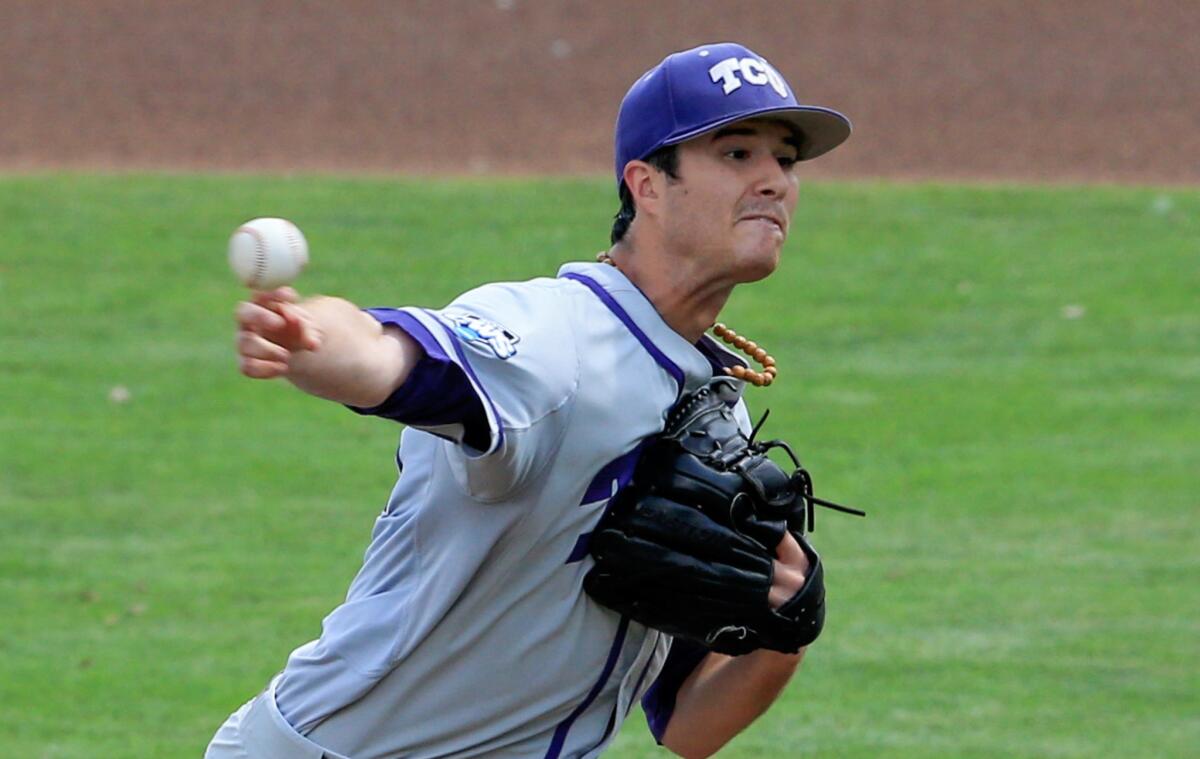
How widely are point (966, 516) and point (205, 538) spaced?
124 inches

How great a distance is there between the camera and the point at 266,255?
2.29 m

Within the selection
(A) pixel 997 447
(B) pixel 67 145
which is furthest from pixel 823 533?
(B) pixel 67 145

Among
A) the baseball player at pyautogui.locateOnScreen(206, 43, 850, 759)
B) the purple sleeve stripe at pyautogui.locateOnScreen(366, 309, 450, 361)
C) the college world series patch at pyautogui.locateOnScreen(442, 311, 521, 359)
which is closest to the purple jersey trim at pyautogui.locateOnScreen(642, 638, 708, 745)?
the baseball player at pyautogui.locateOnScreen(206, 43, 850, 759)

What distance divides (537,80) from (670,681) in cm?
1200

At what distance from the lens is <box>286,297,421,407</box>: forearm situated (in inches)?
96.0

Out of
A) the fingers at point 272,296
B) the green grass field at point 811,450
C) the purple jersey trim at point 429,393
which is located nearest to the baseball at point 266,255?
the fingers at point 272,296

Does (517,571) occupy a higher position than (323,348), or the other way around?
(323,348)

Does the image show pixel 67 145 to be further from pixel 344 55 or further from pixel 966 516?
pixel 966 516

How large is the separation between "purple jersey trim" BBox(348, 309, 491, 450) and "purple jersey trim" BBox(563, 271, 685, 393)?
0.47 meters

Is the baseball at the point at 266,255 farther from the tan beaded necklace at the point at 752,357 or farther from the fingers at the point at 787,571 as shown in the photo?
the fingers at the point at 787,571

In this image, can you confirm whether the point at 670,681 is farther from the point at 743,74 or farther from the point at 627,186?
the point at 743,74

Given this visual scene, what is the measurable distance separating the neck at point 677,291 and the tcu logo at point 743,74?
306 mm

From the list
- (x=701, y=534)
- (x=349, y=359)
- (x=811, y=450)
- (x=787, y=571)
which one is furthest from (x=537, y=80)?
(x=349, y=359)

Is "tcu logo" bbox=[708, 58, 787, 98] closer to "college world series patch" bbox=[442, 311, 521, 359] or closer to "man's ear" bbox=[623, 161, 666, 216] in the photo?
"man's ear" bbox=[623, 161, 666, 216]
